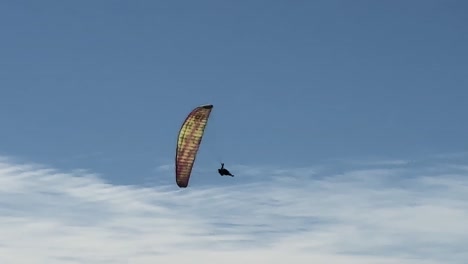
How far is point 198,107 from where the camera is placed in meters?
199
